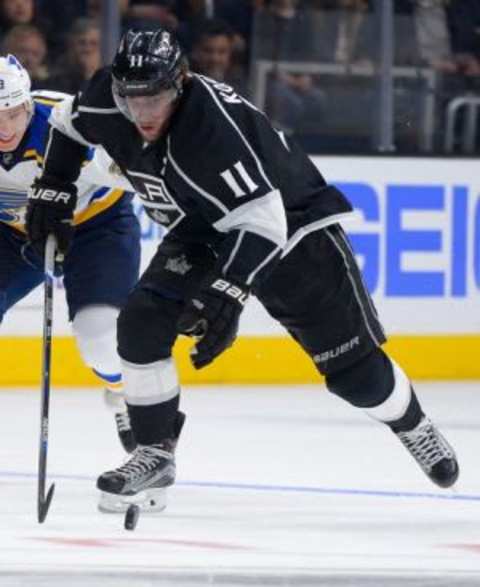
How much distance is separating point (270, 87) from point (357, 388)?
13.9 feet

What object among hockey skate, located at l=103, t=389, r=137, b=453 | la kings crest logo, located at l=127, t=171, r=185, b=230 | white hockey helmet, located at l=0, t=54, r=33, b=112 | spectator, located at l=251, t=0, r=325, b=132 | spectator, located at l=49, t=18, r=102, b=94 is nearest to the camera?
la kings crest logo, located at l=127, t=171, r=185, b=230

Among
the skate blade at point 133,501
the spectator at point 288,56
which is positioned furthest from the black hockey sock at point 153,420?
the spectator at point 288,56

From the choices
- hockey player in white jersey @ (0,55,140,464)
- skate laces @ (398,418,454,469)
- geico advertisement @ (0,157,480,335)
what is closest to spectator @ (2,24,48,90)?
geico advertisement @ (0,157,480,335)

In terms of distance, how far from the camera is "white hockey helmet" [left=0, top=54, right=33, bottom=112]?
19.2ft

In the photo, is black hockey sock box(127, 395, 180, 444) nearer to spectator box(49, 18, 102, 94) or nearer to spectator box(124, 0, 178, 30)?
spectator box(49, 18, 102, 94)

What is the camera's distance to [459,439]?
7.57 meters

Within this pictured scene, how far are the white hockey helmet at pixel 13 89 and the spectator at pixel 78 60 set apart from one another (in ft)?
10.3

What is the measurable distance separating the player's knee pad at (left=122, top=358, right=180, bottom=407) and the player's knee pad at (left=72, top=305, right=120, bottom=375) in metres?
0.91

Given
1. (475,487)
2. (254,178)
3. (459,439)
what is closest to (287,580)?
(254,178)

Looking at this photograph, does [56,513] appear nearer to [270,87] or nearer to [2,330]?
[2,330]

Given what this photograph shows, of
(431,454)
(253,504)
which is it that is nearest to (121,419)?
(253,504)

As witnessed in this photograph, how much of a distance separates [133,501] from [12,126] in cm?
124

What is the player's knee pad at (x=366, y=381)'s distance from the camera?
18.1 ft

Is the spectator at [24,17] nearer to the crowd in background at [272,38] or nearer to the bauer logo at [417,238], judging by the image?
the crowd in background at [272,38]
